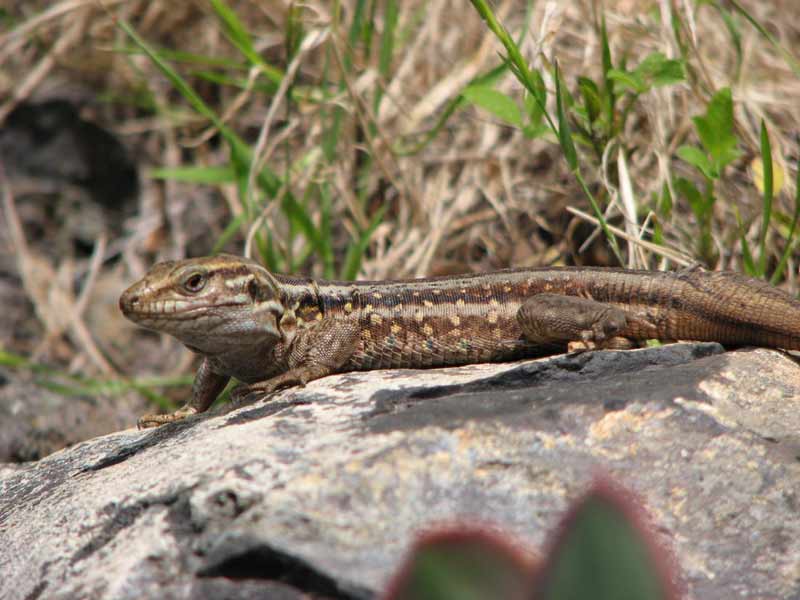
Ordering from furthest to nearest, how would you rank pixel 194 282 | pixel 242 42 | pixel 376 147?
1. pixel 376 147
2. pixel 242 42
3. pixel 194 282

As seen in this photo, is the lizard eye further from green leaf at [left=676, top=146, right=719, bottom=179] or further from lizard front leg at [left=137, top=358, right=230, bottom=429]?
green leaf at [left=676, top=146, right=719, bottom=179]

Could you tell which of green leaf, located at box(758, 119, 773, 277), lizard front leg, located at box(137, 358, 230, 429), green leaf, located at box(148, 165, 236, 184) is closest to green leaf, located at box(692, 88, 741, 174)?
green leaf, located at box(758, 119, 773, 277)

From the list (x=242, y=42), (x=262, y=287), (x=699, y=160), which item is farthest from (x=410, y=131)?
(x=262, y=287)

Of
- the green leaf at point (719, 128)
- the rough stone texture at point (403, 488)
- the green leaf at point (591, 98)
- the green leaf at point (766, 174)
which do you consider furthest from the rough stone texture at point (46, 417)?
the green leaf at point (766, 174)

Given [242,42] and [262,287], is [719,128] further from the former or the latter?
[242,42]

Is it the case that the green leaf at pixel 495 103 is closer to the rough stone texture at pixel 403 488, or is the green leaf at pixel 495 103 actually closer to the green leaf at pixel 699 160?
the green leaf at pixel 699 160

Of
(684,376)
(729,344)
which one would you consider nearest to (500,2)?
(729,344)
